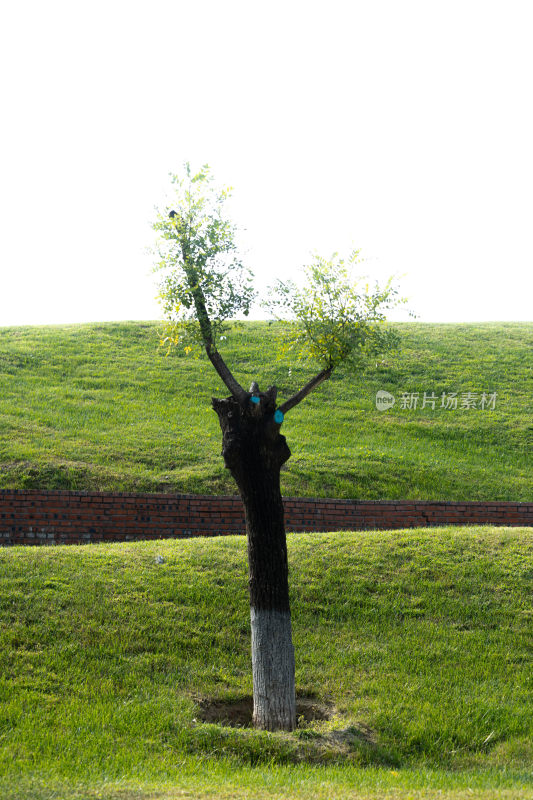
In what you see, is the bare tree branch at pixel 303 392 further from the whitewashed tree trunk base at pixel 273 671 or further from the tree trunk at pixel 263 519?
the whitewashed tree trunk base at pixel 273 671

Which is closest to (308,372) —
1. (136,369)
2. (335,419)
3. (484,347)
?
(335,419)

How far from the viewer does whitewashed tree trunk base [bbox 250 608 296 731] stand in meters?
6.54

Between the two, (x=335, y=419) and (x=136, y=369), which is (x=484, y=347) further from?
(x=136, y=369)

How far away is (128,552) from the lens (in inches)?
383

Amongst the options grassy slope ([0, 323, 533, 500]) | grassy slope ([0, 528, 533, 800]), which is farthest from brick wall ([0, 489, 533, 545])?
grassy slope ([0, 528, 533, 800])

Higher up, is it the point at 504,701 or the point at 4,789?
the point at 4,789

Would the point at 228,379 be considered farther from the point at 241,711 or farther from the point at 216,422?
the point at 216,422

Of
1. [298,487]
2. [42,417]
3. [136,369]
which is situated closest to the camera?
[298,487]

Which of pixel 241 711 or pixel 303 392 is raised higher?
pixel 303 392

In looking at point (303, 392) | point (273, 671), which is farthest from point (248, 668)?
point (303, 392)

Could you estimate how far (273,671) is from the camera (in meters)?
6.66

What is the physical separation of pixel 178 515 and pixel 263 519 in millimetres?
5093

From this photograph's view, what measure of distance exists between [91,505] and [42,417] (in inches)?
199

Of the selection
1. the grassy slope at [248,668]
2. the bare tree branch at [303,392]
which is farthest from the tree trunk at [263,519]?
the grassy slope at [248,668]
